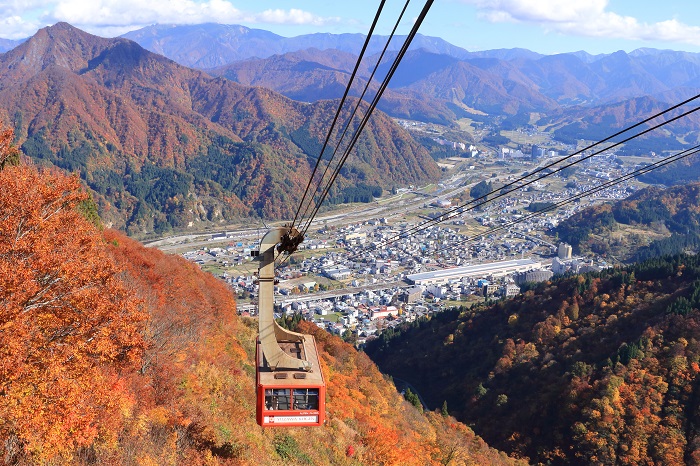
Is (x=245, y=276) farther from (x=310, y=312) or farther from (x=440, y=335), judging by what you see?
(x=440, y=335)

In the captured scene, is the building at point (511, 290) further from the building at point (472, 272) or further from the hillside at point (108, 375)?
the hillside at point (108, 375)

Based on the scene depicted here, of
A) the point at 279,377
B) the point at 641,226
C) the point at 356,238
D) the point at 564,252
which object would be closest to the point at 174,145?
the point at 356,238

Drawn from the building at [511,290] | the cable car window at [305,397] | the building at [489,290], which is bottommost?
the building at [489,290]

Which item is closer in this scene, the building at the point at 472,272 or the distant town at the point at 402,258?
the distant town at the point at 402,258

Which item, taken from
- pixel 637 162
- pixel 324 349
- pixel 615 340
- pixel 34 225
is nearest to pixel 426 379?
pixel 615 340

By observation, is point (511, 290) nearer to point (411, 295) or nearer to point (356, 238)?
point (411, 295)

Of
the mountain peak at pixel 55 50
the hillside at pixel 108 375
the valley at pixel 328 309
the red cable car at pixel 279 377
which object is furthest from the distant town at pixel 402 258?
the mountain peak at pixel 55 50
